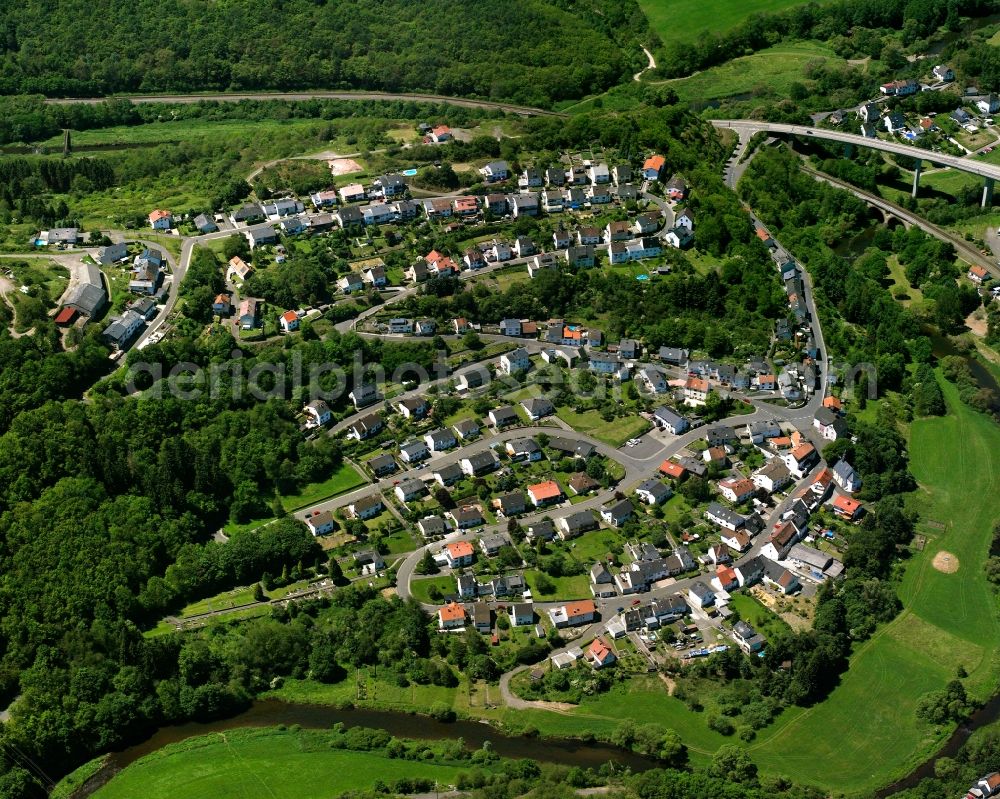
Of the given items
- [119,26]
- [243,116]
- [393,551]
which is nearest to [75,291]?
[393,551]

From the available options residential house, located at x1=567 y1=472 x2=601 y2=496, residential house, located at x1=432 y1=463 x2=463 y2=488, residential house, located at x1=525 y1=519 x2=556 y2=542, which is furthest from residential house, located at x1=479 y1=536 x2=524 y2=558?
residential house, located at x1=432 y1=463 x2=463 y2=488

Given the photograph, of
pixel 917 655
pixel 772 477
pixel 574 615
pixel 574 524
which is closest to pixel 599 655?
pixel 574 615

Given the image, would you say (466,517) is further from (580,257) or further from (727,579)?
(580,257)

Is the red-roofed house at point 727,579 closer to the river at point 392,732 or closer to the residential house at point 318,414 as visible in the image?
the river at point 392,732

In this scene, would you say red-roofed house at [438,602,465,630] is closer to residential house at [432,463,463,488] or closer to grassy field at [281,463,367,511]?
residential house at [432,463,463,488]

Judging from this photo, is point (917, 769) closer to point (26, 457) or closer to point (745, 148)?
point (26, 457)

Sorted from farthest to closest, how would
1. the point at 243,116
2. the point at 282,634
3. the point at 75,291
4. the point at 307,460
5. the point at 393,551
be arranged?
the point at 243,116 < the point at 75,291 < the point at 307,460 < the point at 393,551 < the point at 282,634

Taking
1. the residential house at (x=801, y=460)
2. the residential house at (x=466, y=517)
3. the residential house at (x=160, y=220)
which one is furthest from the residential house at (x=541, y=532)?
the residential house at (x=160, y=220)
